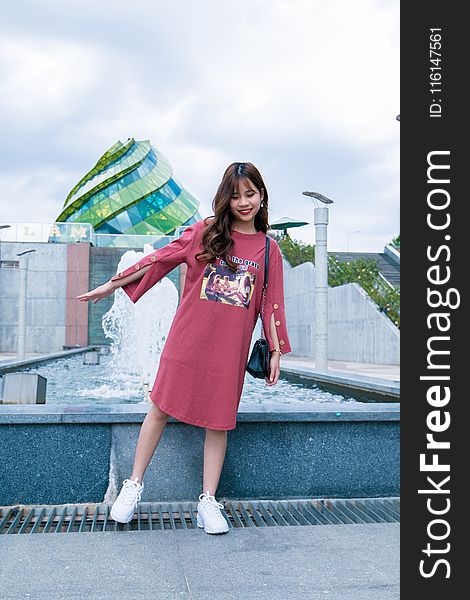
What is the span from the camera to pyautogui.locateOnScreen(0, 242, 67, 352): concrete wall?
2672 centimetres

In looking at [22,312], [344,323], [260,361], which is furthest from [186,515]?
[344,323]

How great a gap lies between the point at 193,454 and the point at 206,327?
0.76 m

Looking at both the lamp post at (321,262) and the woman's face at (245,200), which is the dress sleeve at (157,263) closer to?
the woman's face at (245,200)

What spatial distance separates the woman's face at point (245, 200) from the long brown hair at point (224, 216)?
19mm

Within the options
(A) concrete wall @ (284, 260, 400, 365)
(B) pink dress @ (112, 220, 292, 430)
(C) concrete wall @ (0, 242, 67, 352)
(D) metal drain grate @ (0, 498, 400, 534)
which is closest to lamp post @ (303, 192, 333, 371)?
(A) concrete wall @ (284, 260, 400, 365)

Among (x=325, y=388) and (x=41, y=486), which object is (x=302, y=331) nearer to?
(x=325, y=388)

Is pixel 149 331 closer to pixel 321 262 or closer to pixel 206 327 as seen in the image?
pixel 321 262

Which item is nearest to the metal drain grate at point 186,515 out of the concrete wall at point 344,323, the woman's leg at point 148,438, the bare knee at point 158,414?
the woman's leg at point 148,438

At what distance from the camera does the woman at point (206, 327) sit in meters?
3.02

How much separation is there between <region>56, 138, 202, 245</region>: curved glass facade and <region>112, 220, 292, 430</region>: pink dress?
38500mm

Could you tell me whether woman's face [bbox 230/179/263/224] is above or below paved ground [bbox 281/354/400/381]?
above

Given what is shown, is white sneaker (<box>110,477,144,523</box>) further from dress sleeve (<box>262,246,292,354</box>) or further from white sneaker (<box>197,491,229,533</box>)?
dress sleeve (<box>262,246,292,354</box>)

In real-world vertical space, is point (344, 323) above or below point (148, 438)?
above

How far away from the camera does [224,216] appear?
305 cm
